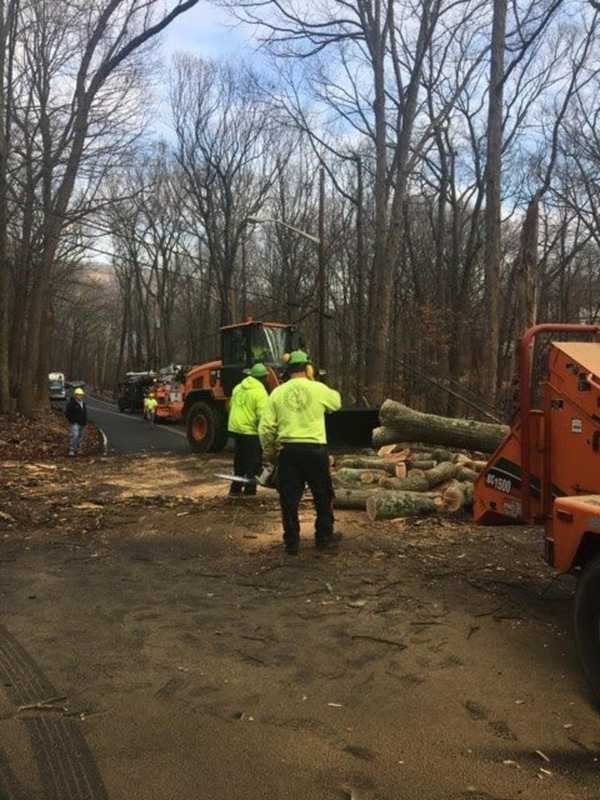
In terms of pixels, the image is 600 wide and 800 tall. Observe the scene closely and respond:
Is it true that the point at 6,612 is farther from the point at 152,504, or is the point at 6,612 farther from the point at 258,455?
the point at 258,455

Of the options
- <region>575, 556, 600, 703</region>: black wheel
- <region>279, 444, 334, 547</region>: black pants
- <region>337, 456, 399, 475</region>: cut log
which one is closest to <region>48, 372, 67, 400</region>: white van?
<region>337, 456, 399, 475</region>: cut log

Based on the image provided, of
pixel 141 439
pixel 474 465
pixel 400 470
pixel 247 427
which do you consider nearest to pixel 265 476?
pixel 247 427

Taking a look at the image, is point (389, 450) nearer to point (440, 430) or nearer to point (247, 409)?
point (440, 430)

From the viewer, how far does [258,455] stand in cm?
1127

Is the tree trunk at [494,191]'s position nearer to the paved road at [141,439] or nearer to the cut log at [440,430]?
the cut log at [440,430]

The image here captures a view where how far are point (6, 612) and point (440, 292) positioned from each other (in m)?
33.7

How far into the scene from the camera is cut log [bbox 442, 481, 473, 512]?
31.6 feet

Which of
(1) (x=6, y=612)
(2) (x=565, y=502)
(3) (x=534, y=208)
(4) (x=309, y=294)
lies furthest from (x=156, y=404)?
(2) (x=565, y=502)

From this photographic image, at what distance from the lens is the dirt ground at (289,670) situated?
11.8ft

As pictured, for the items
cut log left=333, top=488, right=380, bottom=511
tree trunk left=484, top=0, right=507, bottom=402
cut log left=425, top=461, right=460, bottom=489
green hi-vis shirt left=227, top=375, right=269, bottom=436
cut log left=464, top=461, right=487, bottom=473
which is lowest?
cut log left=333, top=488, right=380, bottom=511

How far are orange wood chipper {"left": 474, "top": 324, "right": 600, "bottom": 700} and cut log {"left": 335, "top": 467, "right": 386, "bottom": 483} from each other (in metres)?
4.84

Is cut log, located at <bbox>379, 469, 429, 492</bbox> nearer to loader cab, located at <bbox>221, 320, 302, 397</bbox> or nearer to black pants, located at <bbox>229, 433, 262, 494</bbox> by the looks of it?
black pants, located at <bbox>229, 433, 262, 494</bbox>

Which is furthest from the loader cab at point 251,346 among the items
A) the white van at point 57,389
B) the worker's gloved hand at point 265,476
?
the white van at point 57,389

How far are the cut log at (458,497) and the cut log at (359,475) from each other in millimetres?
1611
